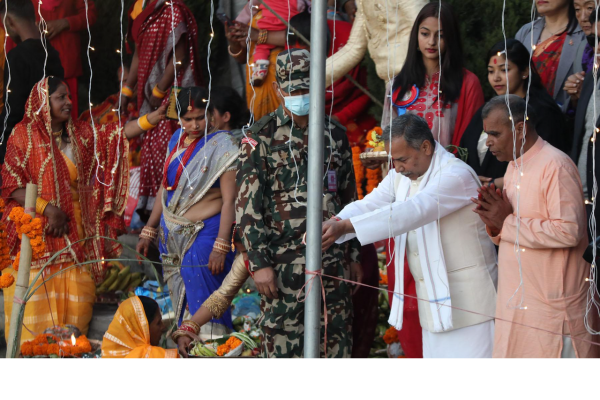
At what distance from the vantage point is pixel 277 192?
3.95 metres

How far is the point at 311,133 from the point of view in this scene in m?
3.04

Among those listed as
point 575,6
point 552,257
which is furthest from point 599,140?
point 575,6

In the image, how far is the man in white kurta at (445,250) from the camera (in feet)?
11.6

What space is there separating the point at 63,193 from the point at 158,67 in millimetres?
1646

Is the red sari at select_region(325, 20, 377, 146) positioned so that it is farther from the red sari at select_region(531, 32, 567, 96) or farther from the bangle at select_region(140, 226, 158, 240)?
the bangle at select_region(140, 226, 158, 240)

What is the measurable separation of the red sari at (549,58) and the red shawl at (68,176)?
268 cm

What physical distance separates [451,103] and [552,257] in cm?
137

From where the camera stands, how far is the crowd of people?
11.2ft

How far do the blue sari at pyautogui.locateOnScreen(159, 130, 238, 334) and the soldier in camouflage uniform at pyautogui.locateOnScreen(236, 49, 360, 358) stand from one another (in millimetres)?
800

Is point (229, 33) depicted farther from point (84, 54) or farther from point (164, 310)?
point (164, 310)

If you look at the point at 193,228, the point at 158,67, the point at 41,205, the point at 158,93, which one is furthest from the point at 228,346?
the point at 158,67

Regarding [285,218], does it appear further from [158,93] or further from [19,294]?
[158,93]

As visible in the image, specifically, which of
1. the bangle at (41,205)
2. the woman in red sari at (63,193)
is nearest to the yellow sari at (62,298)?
the woman in red sari at (63,193)
